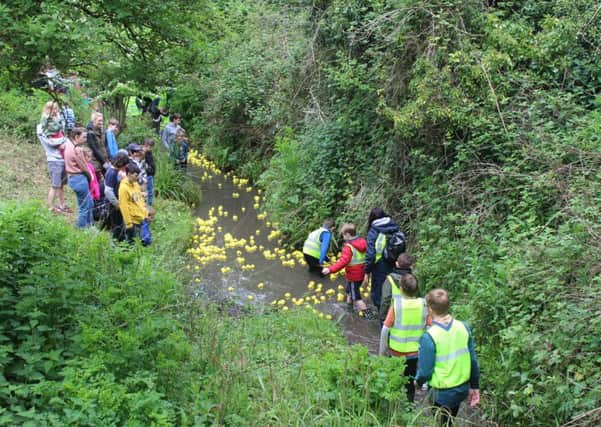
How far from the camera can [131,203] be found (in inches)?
366

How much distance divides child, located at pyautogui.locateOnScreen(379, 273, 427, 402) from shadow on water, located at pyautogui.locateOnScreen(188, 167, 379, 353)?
178 cm

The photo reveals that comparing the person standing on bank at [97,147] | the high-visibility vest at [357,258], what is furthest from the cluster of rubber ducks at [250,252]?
the person standing on bank at [97,147]

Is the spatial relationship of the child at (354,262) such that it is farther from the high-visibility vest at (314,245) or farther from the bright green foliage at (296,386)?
the bright green foliage at (296,386)

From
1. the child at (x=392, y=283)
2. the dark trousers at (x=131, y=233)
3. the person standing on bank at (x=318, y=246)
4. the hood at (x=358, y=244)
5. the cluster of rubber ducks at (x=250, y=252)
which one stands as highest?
the child at (x=392, y=283)

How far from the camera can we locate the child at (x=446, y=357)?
511cm

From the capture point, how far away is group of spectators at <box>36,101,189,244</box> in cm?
931

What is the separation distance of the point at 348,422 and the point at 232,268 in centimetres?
Answer: 640

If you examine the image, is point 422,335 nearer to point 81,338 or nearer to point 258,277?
point 81,338

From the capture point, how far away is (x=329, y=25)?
11812mm

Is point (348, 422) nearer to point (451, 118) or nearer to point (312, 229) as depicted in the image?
point (451, 118)

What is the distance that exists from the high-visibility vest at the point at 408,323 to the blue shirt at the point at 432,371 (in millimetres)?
759

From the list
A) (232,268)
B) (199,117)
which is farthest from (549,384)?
(199,117)

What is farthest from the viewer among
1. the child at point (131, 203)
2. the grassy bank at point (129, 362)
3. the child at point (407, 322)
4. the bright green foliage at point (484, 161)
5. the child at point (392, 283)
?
the child at point (131, 203)

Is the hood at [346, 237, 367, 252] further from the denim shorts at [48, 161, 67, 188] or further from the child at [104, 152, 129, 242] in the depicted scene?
the denim shorts at [48, 161, 67, 188]
